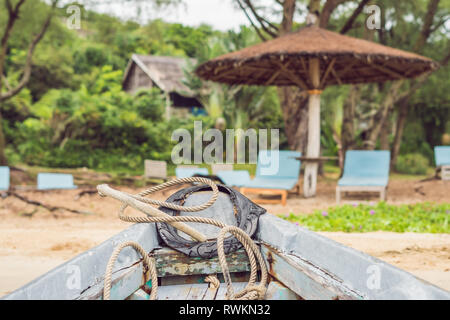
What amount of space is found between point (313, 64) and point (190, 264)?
24.6 ft

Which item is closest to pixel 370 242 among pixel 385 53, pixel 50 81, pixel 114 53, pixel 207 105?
pixel 385 53

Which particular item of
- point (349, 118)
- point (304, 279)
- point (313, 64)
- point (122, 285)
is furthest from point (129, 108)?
point (304, 279)

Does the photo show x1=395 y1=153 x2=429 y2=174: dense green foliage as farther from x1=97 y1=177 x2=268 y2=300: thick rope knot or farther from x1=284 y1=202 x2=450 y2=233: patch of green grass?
x1=97 y1=177 x2=268 y2=300: thick rope knot

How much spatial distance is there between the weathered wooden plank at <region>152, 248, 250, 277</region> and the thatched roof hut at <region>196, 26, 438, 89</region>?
19.3 ft

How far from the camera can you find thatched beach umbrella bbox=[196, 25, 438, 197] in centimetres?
859

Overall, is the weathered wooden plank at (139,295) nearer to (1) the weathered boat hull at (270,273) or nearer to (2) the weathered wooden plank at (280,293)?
(1) the weathered boat hull at (270,273)

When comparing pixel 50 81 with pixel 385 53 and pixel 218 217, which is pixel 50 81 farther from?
pixel 218 217

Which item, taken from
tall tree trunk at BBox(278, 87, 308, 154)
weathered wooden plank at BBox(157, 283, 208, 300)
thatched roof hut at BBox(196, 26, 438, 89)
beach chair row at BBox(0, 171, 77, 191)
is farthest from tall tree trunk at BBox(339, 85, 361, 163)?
weathered wooden plank at BBox(157, 283, 208, 300)

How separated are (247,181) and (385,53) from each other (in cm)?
382

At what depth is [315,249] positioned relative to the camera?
292cm

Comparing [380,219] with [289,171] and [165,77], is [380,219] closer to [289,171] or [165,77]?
[289,171]

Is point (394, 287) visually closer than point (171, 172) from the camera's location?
Yes

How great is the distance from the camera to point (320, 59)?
9.83m

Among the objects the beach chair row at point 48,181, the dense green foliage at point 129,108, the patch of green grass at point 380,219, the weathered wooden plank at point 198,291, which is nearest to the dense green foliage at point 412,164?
the dense green foliage at point 129,108
